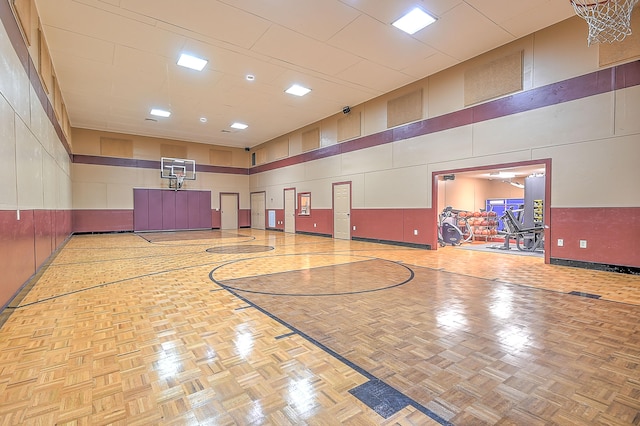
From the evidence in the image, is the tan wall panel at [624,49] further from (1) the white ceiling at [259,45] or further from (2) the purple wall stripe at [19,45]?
(2) the purple wall stripe at [19,45]

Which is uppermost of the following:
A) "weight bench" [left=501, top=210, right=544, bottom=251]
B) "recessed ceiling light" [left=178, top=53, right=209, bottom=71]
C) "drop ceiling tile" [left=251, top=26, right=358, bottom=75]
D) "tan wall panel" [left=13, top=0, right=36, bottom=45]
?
"drop ceiling tile" [left=251, top=26, right=358, bottom=75]

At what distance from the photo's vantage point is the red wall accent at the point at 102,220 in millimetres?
12133

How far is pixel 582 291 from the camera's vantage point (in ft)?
12.7

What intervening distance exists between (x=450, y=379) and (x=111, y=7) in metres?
6.63

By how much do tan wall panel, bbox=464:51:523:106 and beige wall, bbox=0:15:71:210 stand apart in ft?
25.0

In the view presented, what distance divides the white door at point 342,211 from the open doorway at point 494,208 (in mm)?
2814

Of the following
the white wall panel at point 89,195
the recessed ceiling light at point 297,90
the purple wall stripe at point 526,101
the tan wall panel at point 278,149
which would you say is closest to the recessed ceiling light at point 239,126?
the tan wall panel at point 278,149

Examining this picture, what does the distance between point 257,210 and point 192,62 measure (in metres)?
9.57

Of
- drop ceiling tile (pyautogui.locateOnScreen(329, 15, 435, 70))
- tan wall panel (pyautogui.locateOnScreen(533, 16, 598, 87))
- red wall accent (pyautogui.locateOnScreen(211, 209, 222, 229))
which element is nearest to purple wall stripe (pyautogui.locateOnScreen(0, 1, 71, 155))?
drop ceiling tile (pyautogui.locateOnScreen(329, 15, 435, 70))

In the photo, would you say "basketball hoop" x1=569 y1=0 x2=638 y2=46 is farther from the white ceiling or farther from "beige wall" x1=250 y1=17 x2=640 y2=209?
"beige wall" x1=250 y1=17 x2=640 y2=209

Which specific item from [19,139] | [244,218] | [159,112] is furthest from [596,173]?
[244,218]

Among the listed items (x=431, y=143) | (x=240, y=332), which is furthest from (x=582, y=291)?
(x=431, y=143)

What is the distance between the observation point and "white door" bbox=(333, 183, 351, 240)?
33.5 ft

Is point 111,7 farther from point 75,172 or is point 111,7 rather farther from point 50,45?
point 75,172
